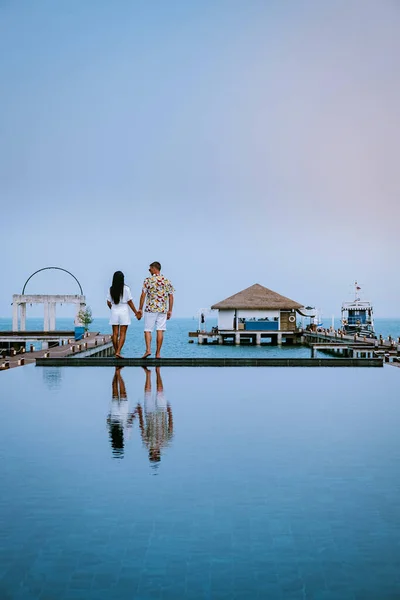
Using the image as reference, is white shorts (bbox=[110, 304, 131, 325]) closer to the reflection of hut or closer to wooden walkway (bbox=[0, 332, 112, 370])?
wooden walkway (bbox=[0, 332, 112, 370])

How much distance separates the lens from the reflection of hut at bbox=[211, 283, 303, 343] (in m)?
65.5

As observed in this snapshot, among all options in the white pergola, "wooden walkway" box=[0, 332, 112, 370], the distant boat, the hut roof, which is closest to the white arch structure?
the white pergola

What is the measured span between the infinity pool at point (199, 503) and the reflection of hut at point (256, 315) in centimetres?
5956

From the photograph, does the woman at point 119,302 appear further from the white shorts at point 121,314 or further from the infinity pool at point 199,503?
the infinity pool at point 199,503

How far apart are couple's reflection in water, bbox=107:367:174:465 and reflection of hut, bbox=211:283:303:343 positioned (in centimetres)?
5819

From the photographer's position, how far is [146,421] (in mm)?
5199

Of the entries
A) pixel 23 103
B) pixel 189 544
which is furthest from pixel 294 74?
pixel 189 544

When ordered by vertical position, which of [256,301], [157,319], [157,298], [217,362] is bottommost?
[217,362]

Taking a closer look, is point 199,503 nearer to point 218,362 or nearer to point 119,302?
point 119,302

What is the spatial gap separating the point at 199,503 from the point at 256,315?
208 ft

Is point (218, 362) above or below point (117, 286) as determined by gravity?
below

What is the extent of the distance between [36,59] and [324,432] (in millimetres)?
28035

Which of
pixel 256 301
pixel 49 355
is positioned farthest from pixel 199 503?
pixel 256 301

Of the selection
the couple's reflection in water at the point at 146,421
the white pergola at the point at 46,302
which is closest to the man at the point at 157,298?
the couple's reflection in water at the point at 146,421
